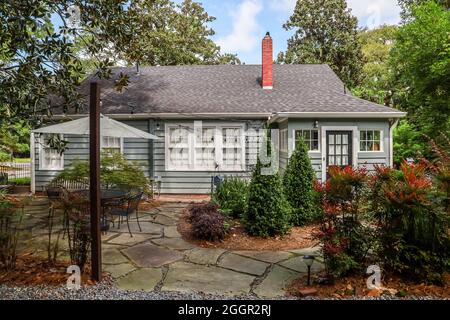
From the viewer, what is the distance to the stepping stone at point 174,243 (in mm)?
5238

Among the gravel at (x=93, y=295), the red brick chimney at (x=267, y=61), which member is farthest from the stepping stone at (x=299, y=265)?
the red brick chimney at (x=267, y=61)

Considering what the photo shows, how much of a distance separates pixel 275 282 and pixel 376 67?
26029 millimetres

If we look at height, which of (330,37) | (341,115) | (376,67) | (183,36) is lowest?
(341,115)

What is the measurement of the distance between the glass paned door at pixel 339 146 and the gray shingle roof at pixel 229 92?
2.54 feet

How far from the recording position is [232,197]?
723cm

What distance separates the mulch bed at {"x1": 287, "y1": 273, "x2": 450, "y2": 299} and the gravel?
9 centimetres

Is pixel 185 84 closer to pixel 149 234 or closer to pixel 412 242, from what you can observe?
pixel 149 234

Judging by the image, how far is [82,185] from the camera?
8.59 metres

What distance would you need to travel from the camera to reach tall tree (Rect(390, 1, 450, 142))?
12.3 meters

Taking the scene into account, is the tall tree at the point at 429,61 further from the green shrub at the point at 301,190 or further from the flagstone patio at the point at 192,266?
the flagstone patio at the point at 192,266

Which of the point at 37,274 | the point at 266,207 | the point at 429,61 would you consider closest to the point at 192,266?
the point at 266,207

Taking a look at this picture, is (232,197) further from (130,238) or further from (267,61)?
(267,61)

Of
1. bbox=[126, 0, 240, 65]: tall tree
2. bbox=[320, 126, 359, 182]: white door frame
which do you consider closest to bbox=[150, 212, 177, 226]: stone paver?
bbox=[320, 126, 359, 182]: white door frame

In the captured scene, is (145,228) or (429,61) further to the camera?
(429,61)
